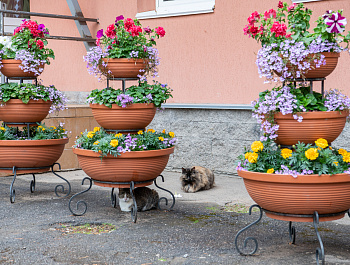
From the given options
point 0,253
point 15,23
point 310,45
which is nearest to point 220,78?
point 310,45

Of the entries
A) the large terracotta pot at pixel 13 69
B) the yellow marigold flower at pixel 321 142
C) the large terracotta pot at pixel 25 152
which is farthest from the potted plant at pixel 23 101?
the yellow marigold flower at pixel 321 142

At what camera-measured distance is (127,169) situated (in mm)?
4242

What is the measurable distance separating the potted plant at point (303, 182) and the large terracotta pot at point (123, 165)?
1.21m

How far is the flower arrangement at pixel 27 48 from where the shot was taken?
5141mm

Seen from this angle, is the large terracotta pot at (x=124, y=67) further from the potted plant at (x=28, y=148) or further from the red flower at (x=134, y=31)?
the potted plant at (x=28, y=148)

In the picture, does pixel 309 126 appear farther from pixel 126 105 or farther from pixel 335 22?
pixel 126 105

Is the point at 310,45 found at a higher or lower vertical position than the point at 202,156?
higher

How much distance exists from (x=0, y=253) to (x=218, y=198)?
103 inches

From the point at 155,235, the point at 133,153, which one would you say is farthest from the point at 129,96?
the point at 155,235

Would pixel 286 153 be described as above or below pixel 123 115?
below

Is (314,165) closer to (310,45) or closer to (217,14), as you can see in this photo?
(310,45)

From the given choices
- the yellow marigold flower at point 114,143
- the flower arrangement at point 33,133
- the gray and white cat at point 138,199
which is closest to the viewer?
the yellow marigold flower at point 114,143

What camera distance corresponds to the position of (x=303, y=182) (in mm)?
3070

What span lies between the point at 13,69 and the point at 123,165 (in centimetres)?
190
